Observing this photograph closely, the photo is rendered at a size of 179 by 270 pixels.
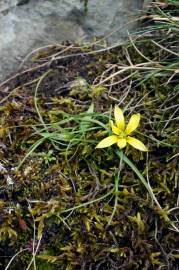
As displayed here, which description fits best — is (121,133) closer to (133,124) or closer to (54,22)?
(133,124)

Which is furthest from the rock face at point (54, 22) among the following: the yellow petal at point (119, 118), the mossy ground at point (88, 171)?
the yellow petal at point (119, 118)

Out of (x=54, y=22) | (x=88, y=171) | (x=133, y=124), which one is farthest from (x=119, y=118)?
(x=54, y=22)

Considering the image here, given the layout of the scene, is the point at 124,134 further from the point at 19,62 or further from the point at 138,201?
the point at 19,62

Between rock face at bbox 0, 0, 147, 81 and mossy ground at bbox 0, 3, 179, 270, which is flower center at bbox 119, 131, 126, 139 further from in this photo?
rock face at bbox 0, 0, 147, 81

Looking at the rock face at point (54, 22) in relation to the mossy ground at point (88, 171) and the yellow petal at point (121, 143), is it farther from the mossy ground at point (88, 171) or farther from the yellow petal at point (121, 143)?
the yellow petal at point (121, 143)

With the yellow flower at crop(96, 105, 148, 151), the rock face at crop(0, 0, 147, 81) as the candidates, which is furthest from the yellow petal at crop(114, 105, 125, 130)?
the rock face at crop(0, 0, 147, 81)

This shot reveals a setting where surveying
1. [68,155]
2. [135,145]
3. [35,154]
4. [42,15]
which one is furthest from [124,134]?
[42,15]
